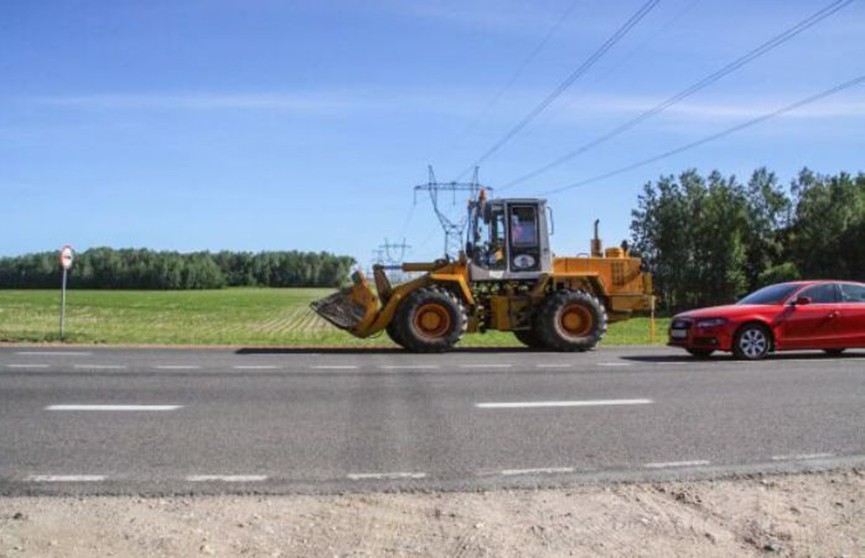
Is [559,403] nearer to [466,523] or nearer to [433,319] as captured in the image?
[466,523]

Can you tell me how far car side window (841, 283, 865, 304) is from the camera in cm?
1602

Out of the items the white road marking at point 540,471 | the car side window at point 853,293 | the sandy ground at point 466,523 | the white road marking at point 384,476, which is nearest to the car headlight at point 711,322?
the car side window at point 853,293

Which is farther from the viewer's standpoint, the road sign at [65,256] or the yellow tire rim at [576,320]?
the road sign at [65,256]

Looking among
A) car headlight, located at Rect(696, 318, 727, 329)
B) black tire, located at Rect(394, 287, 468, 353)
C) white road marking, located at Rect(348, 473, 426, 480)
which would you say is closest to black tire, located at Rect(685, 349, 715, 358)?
car headlight, located at Rect(696, 318, 727, 329)

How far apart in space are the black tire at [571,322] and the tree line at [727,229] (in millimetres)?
64072

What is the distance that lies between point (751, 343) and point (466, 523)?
11.7 metres

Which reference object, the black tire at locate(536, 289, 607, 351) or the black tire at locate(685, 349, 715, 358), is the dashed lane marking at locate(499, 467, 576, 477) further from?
the black tire at locate(536, 289, 607, 351)

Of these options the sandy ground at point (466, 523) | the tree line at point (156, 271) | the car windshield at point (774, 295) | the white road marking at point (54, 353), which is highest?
the tree line at point (156, 271)

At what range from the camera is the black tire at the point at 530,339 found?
18.7 meters

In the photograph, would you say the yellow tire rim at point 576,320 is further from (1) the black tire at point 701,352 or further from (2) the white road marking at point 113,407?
(2) the white road marking at point 113,407

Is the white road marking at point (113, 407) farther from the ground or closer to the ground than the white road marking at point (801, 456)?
farther from the ground

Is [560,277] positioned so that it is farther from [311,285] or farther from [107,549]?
[311,285]

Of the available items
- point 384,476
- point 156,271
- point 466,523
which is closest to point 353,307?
point 384,476

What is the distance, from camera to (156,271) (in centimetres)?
15788
